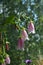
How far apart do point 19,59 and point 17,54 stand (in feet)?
0.35

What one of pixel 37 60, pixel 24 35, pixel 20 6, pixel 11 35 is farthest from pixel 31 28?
pixel 37 60

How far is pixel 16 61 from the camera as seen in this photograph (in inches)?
179

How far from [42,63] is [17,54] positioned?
0.94 m

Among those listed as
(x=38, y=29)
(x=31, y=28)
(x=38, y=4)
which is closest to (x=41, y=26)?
Result: (x=38, y=29)

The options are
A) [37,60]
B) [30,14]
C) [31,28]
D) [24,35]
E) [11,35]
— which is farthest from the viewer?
[37,60]

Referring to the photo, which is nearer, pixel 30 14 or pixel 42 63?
pixel 30 14

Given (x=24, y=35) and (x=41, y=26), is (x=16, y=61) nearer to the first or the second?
(x=41, y=26)

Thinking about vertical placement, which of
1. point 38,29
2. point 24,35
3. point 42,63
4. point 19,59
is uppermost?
point 24,35

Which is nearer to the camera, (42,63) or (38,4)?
(38,4)

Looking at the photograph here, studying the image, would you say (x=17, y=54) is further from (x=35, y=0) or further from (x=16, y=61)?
(x=35, y=0)

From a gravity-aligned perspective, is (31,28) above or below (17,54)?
above

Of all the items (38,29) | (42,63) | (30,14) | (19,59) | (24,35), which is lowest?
(42,63)

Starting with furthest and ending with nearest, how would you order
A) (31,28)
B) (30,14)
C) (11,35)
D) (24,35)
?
(30,14), (11,35), (31,28), (24,35)

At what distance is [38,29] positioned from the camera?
4719 mm
